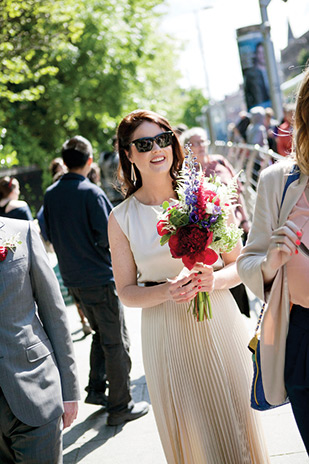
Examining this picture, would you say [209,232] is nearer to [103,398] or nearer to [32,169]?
[103,398]

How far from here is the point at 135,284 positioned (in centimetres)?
351

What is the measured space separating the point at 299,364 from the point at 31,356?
1217 millimetres

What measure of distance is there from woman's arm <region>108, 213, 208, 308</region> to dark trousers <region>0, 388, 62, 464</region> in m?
0.78

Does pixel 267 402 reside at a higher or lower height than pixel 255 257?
lower

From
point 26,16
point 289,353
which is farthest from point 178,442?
point 26,16

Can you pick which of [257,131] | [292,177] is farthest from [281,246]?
[257,131]

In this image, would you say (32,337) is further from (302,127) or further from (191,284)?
(302,127)

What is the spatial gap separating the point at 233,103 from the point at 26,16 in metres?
166

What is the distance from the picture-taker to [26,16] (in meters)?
8.70

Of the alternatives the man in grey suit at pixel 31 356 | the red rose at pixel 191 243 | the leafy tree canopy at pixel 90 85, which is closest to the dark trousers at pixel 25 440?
the man in grey suit at pixel 31 356

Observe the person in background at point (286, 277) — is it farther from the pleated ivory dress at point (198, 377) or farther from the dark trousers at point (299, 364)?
the pleated ivory dress at point (198, 377)

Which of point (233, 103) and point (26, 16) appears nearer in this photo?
point (26, 16)

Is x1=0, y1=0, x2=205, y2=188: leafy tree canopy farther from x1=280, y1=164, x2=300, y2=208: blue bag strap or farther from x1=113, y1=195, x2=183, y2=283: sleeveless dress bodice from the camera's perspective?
x1=280, y1=164, x2=300, y2=208: blue bag strap

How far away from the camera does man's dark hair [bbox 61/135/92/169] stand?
19.2ft
